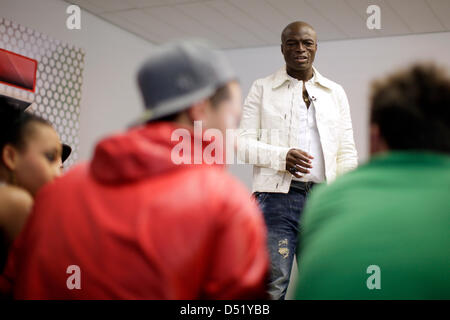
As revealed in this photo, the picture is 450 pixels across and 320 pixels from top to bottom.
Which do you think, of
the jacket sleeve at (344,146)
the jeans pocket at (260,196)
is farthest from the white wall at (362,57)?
the jeans pocket at (260,196)

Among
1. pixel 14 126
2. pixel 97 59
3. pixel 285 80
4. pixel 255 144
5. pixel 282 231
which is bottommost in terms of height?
pixel 282 231

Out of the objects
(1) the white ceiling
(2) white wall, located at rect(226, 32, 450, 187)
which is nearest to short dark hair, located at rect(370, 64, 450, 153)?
(1) the white ceiling

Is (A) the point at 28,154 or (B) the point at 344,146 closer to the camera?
(A) the point at 28,154

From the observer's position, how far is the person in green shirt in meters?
0.86

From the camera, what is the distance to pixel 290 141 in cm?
246

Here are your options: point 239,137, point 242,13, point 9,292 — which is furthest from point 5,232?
point 242,13

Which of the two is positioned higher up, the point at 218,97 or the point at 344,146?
the point at 344,146

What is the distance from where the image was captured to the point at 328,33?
491 cm

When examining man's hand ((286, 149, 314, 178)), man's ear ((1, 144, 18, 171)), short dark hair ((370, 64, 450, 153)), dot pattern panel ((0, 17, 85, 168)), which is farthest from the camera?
dot pattern panel ((0, 17, 85, 168))

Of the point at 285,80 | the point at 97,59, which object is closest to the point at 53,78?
the point at 97,59

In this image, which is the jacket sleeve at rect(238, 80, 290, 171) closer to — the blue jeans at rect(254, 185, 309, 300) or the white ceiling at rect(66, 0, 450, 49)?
the blue jeans at rect(254, 185, 309, 300)

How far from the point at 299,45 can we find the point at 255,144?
569 mm

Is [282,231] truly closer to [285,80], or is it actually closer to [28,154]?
[285,80]

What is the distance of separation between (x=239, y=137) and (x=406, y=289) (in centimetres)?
170
